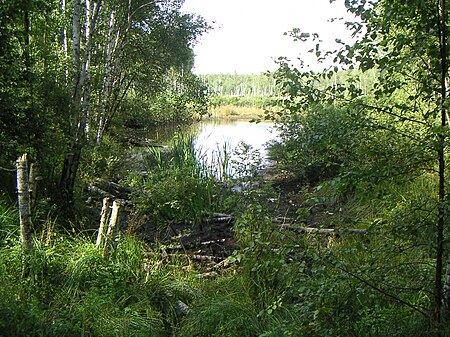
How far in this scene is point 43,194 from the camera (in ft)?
18.3

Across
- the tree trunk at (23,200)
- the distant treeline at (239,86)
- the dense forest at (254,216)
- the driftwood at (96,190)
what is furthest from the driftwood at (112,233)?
the distant treeline at (239,86)

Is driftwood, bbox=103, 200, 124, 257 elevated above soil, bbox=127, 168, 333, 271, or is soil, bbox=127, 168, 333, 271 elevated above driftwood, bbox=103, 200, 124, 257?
driftwood, bbox=103, 200, 124, 257

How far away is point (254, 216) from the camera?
407 cm

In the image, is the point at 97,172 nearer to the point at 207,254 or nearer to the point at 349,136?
the point at 207,254

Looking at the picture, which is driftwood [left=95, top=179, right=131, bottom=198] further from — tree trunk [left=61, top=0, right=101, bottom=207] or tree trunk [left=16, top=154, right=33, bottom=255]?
tree trunk [left=16, top=154, right=33, bottom=255]

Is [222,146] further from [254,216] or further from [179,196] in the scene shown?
[254,216]

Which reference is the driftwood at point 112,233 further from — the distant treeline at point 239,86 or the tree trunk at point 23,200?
the distant treeline at point 239,86

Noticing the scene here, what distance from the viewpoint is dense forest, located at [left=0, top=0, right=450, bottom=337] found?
2.14 metres

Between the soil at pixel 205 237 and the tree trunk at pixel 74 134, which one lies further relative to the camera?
the tree trunk at pixel 74 134

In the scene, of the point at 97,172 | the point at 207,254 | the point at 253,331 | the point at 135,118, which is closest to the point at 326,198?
the point at 253,331

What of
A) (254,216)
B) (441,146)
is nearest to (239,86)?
(254,216)

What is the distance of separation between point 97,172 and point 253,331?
6.24 m

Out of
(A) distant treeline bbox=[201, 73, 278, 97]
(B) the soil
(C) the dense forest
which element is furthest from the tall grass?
(A) distant treeline bbox=[201, 73, 278, 97]

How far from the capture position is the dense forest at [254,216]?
2.14 meters
